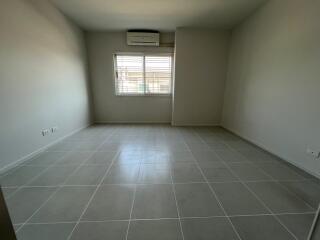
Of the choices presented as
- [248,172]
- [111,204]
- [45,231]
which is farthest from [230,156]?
[45,231]

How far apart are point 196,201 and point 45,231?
1.31 m

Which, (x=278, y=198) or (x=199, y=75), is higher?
(x=199, y=75)

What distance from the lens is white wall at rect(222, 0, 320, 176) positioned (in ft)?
6.59

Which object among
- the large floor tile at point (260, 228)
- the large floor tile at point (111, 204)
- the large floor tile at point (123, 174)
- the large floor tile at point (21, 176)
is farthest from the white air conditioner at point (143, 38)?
the large floor tile at point (260, 228)

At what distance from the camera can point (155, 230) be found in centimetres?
123

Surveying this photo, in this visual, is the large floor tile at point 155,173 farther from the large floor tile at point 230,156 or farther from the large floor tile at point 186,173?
the large floor tile at point 230,156

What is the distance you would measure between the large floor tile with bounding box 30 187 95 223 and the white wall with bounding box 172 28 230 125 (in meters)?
3.32

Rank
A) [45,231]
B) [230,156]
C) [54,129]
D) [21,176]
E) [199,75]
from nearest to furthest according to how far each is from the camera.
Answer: [45,231] → [21,176] → [230,156] → [54,129] → [199,75]

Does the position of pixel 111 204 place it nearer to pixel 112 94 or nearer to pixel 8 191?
pixel 8 191

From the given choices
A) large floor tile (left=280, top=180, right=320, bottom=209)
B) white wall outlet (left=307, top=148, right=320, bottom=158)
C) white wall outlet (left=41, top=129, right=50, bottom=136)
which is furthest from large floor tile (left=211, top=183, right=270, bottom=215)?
white wall outlet (left=41, top=129, right=50, bottom=136)

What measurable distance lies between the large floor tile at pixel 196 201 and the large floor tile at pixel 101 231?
1.73 feet

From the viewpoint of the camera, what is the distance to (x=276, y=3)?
101 inches

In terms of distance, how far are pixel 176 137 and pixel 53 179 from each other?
7.90 ft

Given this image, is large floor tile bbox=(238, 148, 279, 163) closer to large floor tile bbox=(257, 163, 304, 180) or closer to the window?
large floor tile bbox=(257, 163, 304, 180)
